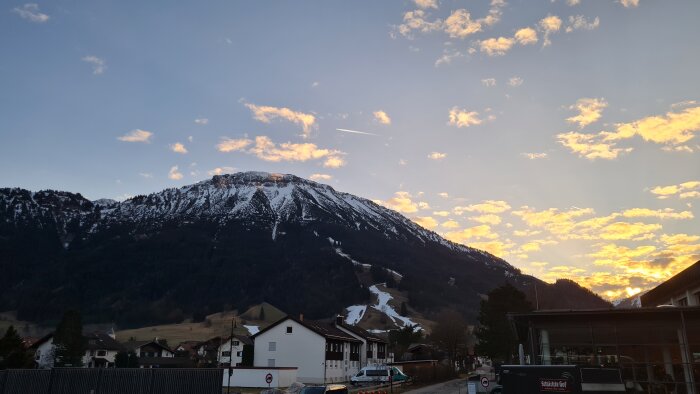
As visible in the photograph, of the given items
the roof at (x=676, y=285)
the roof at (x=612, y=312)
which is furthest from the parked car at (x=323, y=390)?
the roof at (x=676, y=285)

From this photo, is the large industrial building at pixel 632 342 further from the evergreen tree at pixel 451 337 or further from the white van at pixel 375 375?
the evergreen tree at pixel 451 337

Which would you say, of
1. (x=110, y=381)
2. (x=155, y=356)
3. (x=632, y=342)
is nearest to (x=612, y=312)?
(x=632, y=342)

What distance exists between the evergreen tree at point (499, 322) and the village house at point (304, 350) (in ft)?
61.8

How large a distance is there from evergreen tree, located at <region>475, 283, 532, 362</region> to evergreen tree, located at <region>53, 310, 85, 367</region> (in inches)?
2289

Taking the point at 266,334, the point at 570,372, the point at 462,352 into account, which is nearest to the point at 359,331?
the point at 266,334

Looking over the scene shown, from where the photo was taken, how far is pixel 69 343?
78.6 metres

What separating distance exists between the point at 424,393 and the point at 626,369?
21.3 metres

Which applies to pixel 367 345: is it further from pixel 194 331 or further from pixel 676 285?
pixel 194 331

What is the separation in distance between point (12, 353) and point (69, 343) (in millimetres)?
26476

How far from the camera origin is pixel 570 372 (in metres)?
22.4

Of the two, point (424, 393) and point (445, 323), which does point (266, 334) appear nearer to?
point (424, 393)

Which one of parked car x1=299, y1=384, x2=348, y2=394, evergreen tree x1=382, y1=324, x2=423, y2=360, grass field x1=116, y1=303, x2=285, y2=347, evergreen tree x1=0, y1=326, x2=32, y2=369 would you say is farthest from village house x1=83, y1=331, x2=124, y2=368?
parked car x1=299, y1=384, x2=348, y2=394

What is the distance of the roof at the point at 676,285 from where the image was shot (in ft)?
117

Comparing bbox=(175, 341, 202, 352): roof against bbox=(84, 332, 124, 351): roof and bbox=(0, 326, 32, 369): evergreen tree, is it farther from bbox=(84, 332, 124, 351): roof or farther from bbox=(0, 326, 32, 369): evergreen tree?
bbox=(0, 326, 32, 369): evergreen tree
